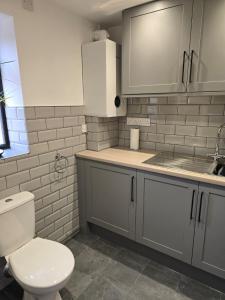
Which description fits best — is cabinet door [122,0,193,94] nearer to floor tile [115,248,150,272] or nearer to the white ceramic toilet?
the white ceramic toilet

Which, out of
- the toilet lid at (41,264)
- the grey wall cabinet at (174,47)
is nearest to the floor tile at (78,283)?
the toilet lid at (41,264)

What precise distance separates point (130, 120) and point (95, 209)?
105 centimetres

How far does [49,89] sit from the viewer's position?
68.2 inches

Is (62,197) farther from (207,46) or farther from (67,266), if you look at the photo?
(207,46)

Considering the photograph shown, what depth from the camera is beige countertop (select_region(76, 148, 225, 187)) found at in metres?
1.39

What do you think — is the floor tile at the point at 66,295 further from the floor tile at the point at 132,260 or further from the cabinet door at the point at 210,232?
the cabinet door at the point at 210,232

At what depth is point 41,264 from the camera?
1.27 metres

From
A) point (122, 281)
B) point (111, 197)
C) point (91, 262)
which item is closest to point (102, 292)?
point (122, 281)

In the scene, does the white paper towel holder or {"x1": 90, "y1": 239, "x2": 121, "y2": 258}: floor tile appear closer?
{"x1": 90, "y1": 239, "x2": 121, "y2": 258}: floor tile

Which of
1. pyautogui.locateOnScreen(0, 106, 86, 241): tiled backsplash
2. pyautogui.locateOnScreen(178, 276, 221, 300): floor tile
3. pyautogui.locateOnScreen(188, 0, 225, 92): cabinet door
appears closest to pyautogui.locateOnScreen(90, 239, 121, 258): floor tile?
pyautogui.locateOnScreen(0, 106, 86, 241): tiled backsplash

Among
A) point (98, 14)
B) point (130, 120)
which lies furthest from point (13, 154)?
point (98, 14)

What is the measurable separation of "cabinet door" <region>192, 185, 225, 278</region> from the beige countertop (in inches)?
3.0

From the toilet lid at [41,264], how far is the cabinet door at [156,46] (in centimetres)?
147

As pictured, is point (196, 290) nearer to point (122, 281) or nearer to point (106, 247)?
point (122, 281)
